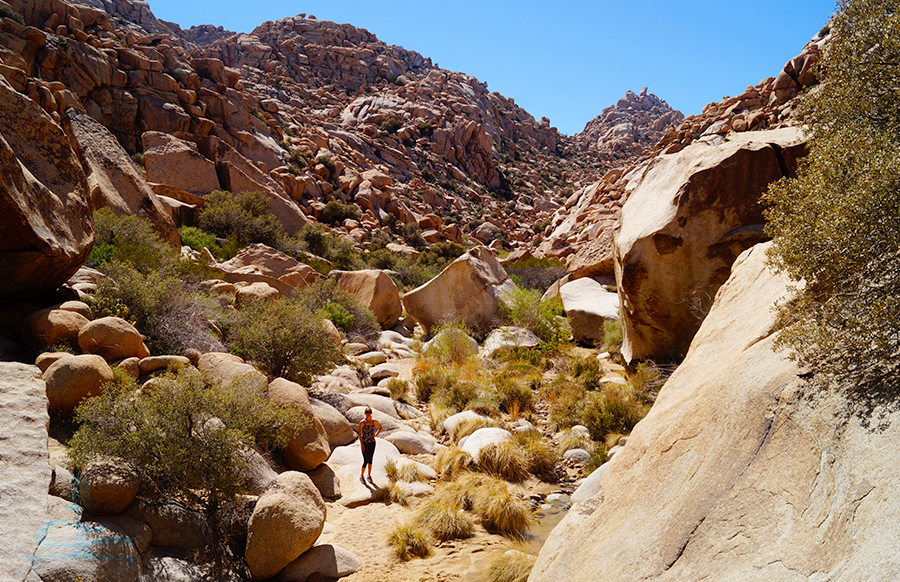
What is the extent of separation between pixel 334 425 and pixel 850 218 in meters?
8.03

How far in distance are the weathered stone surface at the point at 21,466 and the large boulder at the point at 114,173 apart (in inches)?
351

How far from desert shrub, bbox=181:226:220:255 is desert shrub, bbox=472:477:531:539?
45.5 feet

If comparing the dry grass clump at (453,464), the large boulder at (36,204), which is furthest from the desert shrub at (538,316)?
the large boulder at (36,204)

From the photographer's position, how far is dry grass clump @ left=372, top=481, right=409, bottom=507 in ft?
24.5

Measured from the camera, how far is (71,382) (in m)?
5.71

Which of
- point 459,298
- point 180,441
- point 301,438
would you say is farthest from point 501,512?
point 459,298

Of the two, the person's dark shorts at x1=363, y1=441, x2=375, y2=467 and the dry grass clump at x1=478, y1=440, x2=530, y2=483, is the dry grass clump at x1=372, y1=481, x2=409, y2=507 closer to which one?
the person's dark shorts at x1=363, y1=441, x2=375, y2=467

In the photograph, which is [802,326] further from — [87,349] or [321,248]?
[321,248]

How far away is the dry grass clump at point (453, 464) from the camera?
8.27 m

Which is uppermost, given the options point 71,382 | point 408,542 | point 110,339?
point 110,339

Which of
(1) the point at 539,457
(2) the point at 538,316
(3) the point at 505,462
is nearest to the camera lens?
(3) the point at 505,462

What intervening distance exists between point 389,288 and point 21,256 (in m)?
12.2

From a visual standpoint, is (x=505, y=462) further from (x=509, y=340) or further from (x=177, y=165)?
(x=177, y=165)

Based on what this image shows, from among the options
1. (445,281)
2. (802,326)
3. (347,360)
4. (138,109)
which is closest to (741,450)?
(802,326)
